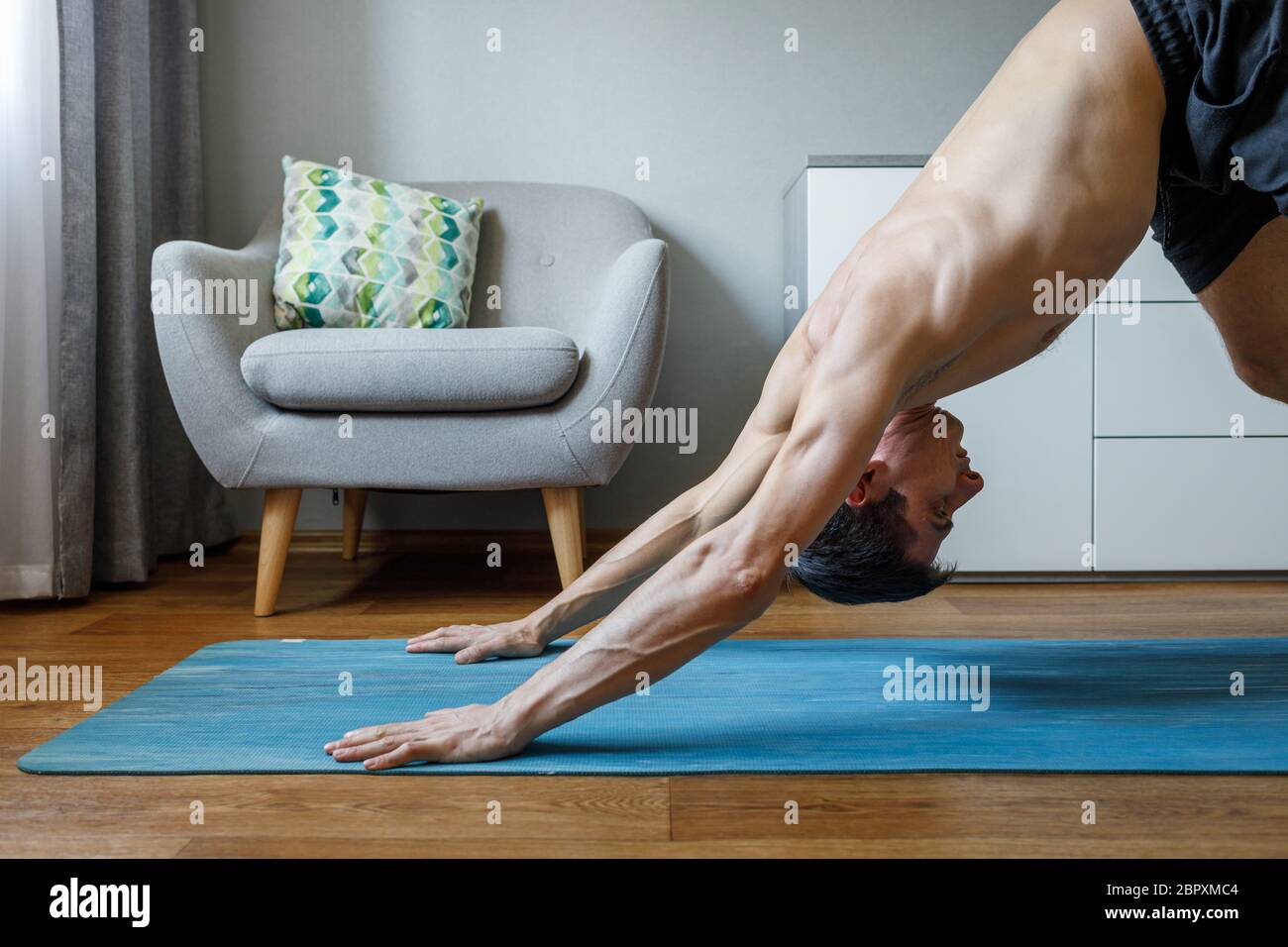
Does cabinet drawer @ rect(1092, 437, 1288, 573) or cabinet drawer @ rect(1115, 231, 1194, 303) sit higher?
cabinet drawer @ rect(1115, 231, 1194, 303)

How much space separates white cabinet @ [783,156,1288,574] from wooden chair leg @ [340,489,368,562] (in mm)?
1248

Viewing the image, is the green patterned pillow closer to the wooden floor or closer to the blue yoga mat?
the blue yoga mat

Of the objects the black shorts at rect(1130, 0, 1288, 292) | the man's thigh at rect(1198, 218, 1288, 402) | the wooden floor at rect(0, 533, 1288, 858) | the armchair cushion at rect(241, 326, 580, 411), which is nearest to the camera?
the wooden floor at rect(0, 533, 1288, 858)

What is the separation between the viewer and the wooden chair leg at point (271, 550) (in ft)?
6.52

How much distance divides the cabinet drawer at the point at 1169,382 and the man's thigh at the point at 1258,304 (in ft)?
2.40

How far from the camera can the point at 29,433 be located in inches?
82.1

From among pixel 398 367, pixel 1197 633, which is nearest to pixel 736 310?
pixel 398 367

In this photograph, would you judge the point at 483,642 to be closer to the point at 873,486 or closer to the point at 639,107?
the point at 873,486

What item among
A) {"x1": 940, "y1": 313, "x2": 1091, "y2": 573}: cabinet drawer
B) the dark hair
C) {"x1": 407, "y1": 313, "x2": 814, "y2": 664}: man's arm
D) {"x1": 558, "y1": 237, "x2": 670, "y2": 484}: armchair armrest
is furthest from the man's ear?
{"x1": 940, "y1": 313, "x2": 1091, "y2": 573}: cabinet drawer

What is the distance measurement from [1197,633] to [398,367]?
139cm

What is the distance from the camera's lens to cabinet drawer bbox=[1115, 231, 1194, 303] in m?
2.23

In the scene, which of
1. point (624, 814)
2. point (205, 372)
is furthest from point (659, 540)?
point (205, 372)

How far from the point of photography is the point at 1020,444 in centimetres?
226

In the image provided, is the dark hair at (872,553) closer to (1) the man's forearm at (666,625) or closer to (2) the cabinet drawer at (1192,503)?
(1) the man's forearm at (666,625)
